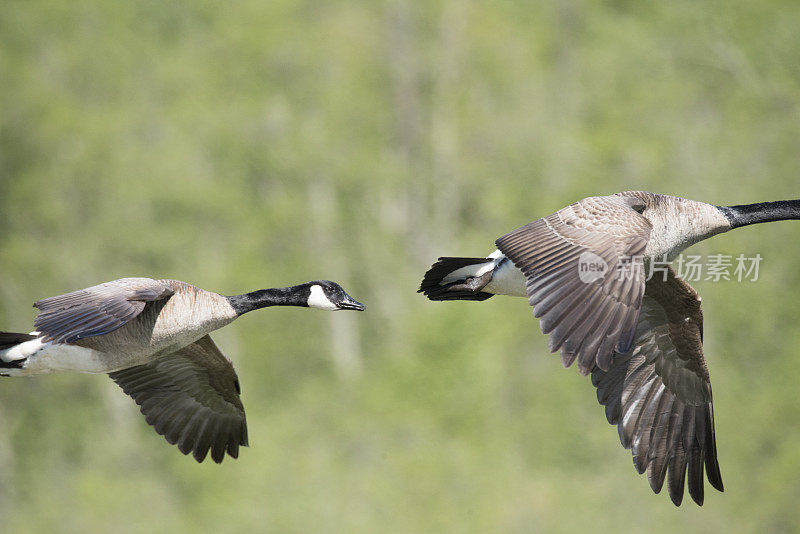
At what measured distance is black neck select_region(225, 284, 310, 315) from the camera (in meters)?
10.5

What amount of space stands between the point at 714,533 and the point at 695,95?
12133mm

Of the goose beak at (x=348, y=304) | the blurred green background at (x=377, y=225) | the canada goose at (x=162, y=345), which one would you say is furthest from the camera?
the blurred green background at (x=377, y=225)

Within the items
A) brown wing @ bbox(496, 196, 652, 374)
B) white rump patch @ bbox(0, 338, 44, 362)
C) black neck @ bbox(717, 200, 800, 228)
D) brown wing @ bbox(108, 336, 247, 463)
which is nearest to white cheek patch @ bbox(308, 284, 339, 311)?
brown wing @ bbox(108, 336, 247, 463)

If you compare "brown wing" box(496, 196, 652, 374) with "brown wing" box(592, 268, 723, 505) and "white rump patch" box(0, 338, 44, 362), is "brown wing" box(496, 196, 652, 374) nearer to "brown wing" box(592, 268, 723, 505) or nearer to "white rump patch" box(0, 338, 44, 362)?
"brown wing" box(592, 268, 723, 505)

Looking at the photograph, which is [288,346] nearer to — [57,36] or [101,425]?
[101,425]

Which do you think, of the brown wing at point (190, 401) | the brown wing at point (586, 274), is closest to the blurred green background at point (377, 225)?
the brown wing at point (190, 401)

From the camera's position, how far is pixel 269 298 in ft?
35.8

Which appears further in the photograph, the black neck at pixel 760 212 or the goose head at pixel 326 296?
the goose head at pixel 326 296

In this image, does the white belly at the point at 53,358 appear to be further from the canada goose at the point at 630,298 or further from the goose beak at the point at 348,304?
the canada goose at the point at 630,298

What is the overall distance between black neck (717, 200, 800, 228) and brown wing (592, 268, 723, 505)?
719mm

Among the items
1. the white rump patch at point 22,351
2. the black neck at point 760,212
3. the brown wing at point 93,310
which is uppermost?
the black neck at point 760,212

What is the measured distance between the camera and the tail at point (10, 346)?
10.2m

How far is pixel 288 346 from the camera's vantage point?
35594mm

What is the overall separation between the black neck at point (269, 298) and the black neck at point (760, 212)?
3806mm
